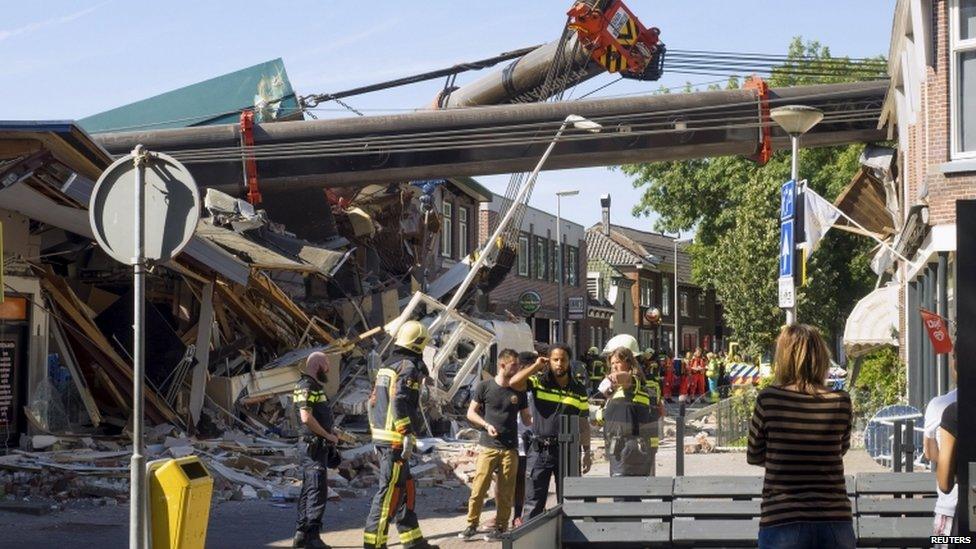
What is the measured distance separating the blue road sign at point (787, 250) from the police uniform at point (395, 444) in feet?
12.6

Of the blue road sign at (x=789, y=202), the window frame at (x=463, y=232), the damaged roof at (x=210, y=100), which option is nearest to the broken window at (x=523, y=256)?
the window frame at (x=463, y=232)

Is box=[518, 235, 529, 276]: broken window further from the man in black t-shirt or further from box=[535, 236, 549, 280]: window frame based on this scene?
the man in black t-shirt

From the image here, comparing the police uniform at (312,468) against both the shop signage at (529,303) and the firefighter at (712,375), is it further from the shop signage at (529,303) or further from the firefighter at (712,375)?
the shop signage at (529,303)

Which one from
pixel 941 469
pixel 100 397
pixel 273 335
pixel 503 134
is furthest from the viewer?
pixel 273 335

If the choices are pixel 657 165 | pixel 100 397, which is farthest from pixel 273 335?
pixel 657 165

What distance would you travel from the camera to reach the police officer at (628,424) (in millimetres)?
12016

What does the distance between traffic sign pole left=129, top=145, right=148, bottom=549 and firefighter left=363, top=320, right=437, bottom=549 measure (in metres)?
2.30

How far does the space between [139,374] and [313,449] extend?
3.20 metres

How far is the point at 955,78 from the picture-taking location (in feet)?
54.6

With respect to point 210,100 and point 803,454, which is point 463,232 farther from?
point 803,454

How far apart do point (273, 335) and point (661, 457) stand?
646 cm

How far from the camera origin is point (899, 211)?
24312 mm

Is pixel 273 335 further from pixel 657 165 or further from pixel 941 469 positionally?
pixel 657 165

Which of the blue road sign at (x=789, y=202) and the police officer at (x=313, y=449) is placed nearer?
the police officer at (x=313, y=449)
